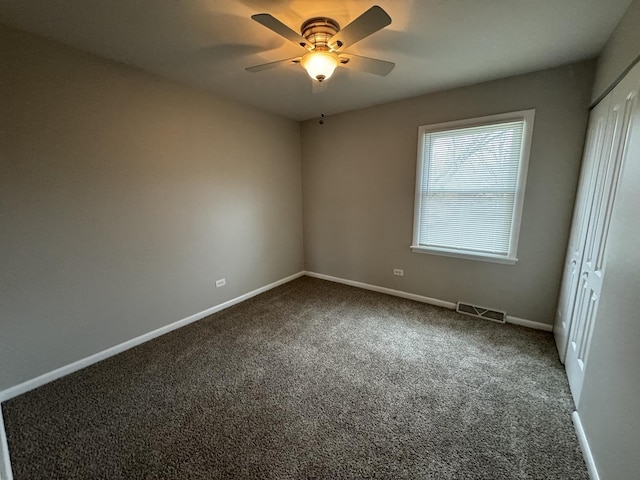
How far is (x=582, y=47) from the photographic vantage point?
204cm

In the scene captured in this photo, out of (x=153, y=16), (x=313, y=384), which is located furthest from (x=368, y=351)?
(x=153, y=16)

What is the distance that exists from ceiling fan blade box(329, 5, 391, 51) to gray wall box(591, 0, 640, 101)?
4.60 ft

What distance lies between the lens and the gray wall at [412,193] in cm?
244

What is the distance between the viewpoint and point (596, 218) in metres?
1.81

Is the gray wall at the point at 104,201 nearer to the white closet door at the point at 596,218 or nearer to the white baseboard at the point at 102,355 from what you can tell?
the white baseboard at the point at 102,355

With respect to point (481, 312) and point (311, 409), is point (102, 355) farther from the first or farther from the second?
point (481, 312)

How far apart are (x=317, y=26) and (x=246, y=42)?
593 mm

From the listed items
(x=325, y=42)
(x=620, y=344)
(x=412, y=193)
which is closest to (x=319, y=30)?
(x=325, y=42)

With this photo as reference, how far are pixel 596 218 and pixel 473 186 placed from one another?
1222mm

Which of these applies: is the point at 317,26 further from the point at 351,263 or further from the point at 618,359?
the point at 351,263

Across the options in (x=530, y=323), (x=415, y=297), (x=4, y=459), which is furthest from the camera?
(x=415, y=297)

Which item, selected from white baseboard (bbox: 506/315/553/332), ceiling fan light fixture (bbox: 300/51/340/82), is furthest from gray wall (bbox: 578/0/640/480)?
ceiling fan light fixture (bbox: 300/51/340/82)

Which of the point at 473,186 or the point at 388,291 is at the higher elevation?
the point at 473,186

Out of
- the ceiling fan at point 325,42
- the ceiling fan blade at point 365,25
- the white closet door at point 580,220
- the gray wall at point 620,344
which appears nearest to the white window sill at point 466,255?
the white closet door at point 580,220
